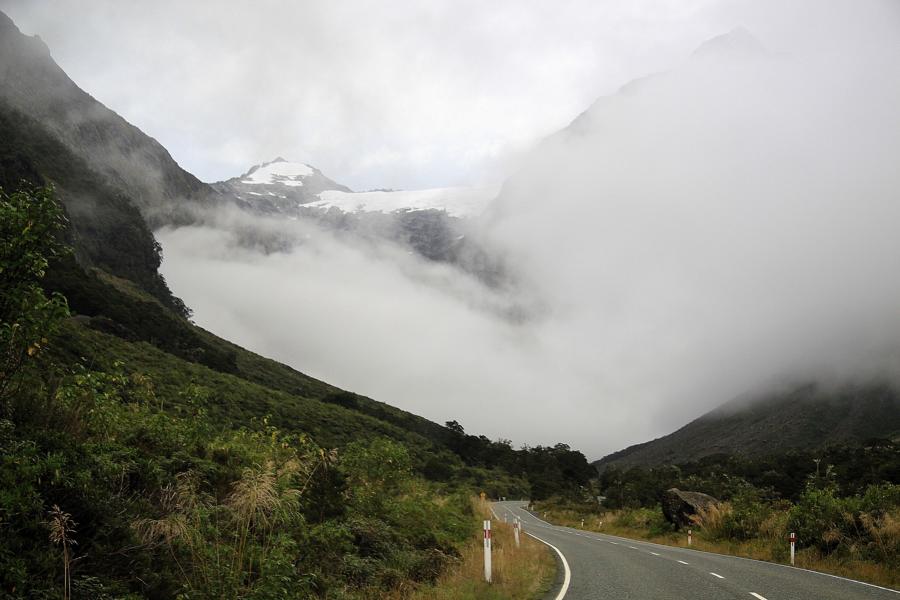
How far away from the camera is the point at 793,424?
5694 inches

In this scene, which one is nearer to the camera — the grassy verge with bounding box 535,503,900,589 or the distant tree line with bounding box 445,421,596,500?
the grassy verge with bounding box 535,503,900,589

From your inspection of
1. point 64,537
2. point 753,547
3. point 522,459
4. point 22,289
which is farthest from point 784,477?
point 522,459

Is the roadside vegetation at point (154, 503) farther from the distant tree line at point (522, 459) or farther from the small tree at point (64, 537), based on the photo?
the distant tree line at point (522, 459)

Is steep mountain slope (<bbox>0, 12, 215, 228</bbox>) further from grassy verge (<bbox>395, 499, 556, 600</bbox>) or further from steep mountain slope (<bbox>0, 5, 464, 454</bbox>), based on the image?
grassy verge (<bbox>395, 499, 556, 600</bbox>)

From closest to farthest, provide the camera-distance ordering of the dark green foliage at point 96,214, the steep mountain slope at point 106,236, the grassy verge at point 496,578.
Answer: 1. the grassy verge at point 496,578
2. the steep mountain slope at point 106,236
3. the dark green foliage at point 96,214

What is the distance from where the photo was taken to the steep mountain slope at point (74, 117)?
138m

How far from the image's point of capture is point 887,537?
49.3 feet

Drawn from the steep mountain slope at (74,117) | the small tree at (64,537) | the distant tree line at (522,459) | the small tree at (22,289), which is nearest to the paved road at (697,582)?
the small tree at (64,537)

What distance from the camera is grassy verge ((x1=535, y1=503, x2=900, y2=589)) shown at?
1373cm

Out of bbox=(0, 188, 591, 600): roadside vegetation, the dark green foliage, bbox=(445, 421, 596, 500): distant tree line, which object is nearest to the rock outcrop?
bbox=(0, 188, 591, 600): roadside vegetation

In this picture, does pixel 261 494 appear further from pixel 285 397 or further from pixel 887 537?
pixel 285 397

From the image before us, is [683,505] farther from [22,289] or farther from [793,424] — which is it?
[793,424]

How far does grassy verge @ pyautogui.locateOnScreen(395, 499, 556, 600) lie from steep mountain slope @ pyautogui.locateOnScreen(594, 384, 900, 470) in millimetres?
123526

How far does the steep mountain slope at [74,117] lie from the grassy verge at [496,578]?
15110 cm
